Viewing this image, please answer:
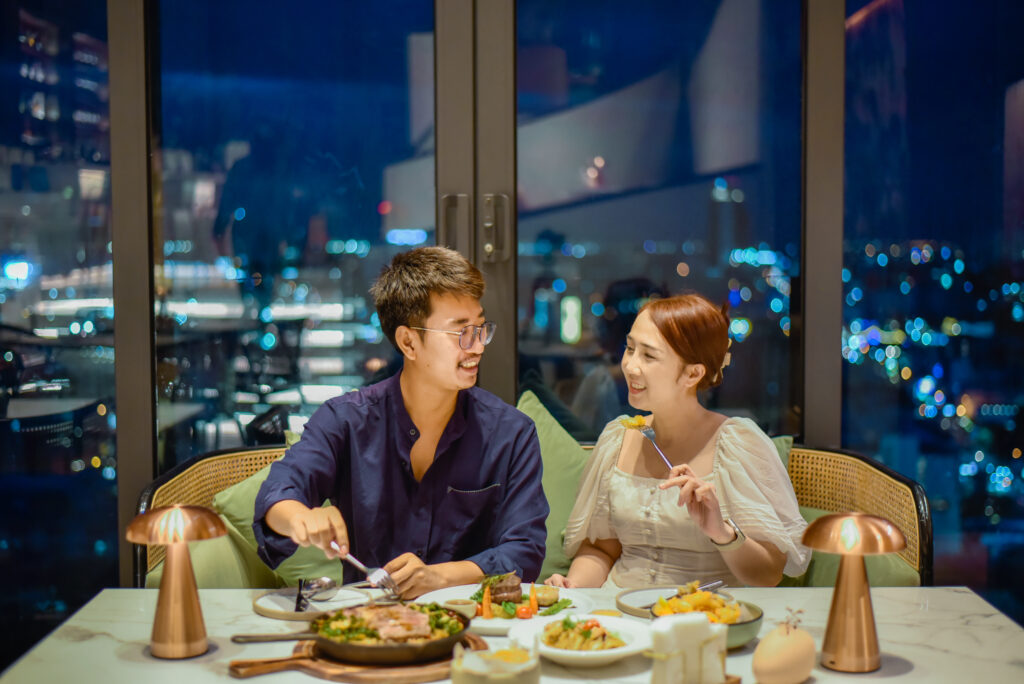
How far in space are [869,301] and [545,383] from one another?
124 cm

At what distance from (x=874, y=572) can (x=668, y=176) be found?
5.10 feet

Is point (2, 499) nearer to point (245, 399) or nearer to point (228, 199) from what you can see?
point (245, 399)

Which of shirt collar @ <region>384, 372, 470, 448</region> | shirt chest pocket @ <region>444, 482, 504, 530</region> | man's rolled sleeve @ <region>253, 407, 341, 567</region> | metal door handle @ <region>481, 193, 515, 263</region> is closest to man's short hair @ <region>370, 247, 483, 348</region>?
shirt collar @ <region>384, 372, 470, 448</region>

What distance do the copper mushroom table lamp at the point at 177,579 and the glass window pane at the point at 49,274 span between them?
1.97m

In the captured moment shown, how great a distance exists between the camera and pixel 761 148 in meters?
3.36

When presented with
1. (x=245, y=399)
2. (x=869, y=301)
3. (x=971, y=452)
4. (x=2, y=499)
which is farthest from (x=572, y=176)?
(x=2, y=499)

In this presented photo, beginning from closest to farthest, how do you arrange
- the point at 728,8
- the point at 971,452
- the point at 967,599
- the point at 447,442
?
the point at 967,599
the point at 447,442
the point at 728,8
the point at 971,452

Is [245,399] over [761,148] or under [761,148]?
under

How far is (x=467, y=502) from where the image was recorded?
91.1 inches

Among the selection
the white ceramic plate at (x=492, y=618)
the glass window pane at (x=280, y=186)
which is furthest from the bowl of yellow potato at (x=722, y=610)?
the glass window pane at (x=280, y=186)

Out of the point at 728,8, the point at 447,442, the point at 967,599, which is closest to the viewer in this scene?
the point at 967,599

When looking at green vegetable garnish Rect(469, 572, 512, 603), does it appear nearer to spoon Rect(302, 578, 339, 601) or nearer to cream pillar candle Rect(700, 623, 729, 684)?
spoon Rect(302, 578, 339, 601)

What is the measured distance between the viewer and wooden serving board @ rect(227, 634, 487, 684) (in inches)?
57.5

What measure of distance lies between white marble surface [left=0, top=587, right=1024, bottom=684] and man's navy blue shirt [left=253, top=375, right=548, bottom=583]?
1.40 feet
